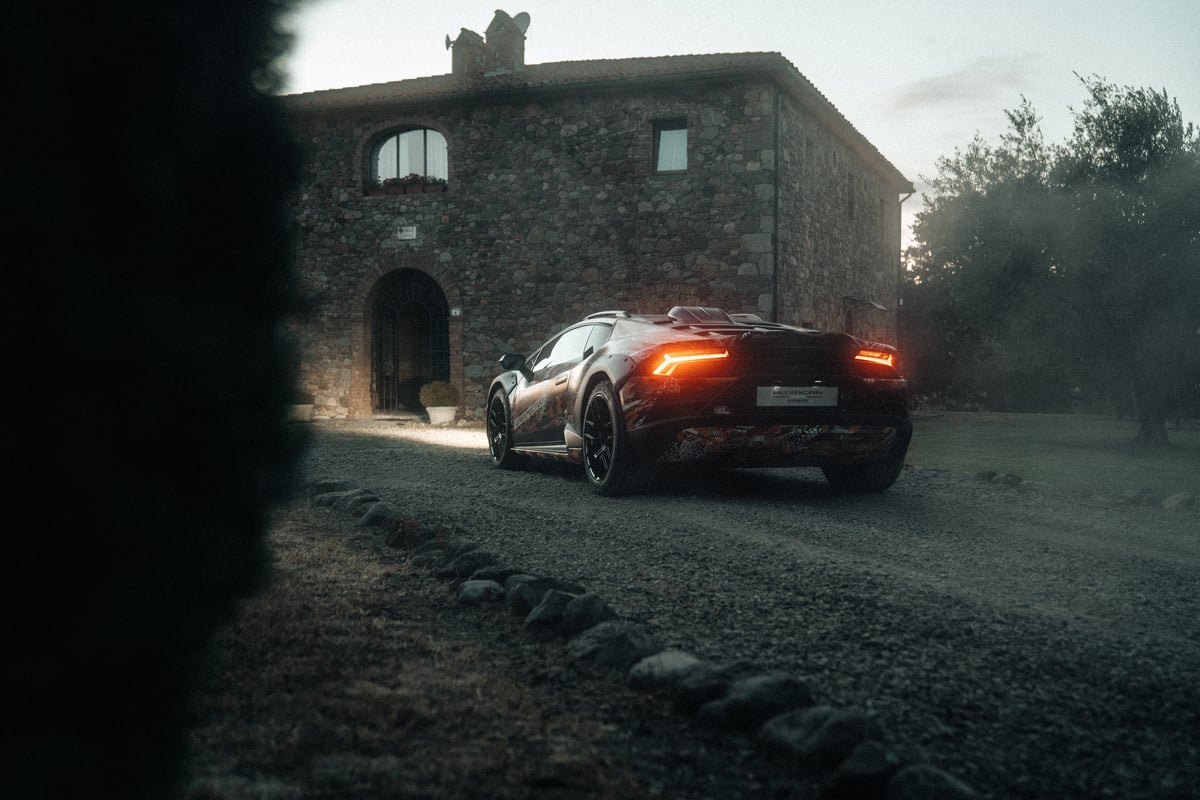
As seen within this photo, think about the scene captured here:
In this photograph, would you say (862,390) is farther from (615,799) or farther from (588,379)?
(615,799)

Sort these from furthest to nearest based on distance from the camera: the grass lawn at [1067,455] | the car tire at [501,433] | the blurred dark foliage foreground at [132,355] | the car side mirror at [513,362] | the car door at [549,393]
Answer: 1. the grass lawn at [1067,455]
2. the car tire at [501,433]
3. the car side mirror at [513,362]
4. the car door at [549,393]
5. the blurred dark foliage foreground at [132,355]

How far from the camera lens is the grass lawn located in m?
9.58

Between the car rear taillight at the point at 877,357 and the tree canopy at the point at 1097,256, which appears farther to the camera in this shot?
the tree canopy at the point at 1097,256

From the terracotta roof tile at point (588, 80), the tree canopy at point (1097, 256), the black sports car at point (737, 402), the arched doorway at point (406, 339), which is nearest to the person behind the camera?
the black sports car at point (737, 402)

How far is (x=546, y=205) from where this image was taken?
18.5 metres

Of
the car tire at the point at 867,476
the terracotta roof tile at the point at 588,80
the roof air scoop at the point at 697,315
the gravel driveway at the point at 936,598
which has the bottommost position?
the gravel driveway at the point at 936,598

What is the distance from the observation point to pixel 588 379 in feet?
23.8

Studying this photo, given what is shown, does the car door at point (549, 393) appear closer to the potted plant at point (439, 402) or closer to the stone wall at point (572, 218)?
the stone wall at point (572, 218)

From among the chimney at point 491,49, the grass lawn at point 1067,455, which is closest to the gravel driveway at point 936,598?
the grass lawn at point 1067,455

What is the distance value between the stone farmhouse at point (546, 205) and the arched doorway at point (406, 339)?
0.13ft

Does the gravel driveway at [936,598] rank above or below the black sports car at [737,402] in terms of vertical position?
below

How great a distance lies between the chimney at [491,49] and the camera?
20.3m

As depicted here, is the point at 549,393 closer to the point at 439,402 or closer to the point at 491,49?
the point at 439,402

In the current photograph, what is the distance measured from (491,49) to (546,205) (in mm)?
4222
